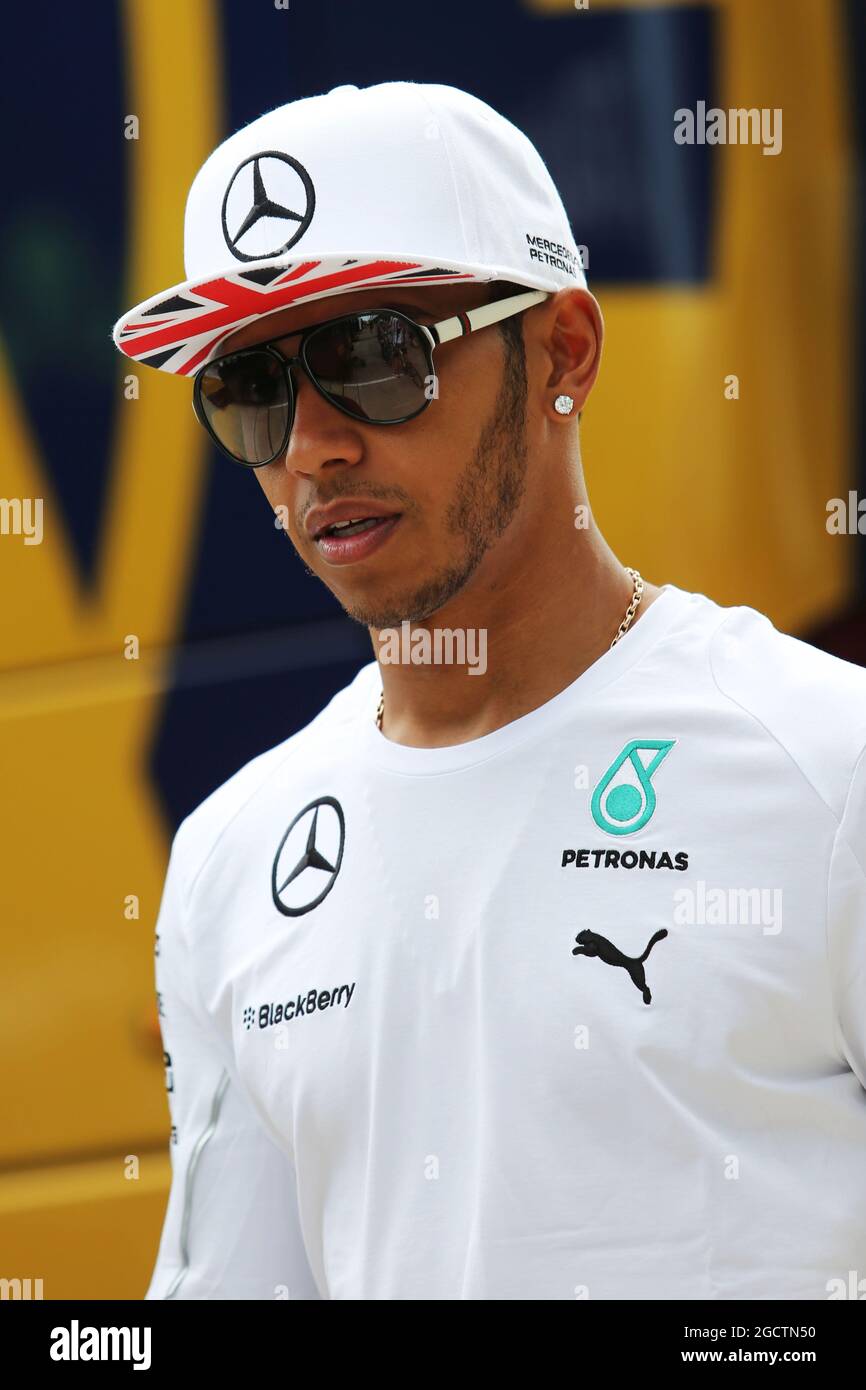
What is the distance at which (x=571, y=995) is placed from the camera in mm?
1746

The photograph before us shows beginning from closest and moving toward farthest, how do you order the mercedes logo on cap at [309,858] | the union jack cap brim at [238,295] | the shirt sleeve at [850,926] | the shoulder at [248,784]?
the shirt sleeve at [850,926] < the union jack cap brim at [238,295] < the mercedes logo on cap at [309,858] < the shoulder at [248,784]

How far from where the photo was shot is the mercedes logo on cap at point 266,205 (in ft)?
6.03

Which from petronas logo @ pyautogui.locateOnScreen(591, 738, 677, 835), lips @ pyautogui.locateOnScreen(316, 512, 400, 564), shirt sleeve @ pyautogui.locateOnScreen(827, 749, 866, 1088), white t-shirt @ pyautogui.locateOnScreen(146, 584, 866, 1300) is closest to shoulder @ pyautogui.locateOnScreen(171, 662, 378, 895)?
white t-shirt @ pyautogui.locateOnScreen(146, 584, 866, 1300)

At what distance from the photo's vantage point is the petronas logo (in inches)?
71.2

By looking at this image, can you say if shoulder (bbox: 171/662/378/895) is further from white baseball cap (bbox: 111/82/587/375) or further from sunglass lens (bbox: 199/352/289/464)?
white baseball cap (bbox: 111/82/587/375)

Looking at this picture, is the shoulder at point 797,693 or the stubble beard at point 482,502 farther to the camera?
the stubble beard at point 482,502

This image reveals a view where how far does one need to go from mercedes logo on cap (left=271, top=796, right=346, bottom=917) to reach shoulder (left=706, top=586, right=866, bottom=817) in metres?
0.49

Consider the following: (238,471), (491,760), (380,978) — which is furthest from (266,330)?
(238,471)

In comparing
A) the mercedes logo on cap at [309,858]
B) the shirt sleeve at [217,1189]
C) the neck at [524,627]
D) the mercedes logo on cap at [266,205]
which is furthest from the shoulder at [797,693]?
→ the shirt sleeve at [217,1189]

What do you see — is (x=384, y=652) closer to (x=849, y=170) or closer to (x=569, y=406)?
(x=569, y=406)

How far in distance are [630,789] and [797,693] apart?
0.20m

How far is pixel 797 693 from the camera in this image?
1772mm

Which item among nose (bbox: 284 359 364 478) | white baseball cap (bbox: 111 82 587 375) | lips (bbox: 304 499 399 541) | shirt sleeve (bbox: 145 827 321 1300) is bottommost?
shirt sleeve (bbox: 145 827 321 1300)

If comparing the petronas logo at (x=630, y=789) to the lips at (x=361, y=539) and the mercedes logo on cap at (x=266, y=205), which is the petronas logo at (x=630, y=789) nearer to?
the lips at (x=361, y=539)
